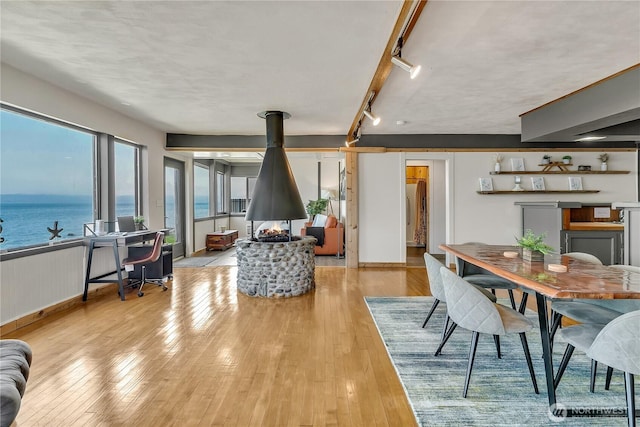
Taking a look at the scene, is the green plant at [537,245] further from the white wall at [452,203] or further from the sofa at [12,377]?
the white wall at [452,203]

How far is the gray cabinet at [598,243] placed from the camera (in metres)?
4.56

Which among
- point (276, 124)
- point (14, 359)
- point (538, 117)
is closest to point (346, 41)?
point (276, 124)

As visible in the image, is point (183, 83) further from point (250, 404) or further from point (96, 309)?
point (250, 404)

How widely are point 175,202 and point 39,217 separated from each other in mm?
3240

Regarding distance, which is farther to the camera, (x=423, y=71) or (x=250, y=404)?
(x=423, y=71)

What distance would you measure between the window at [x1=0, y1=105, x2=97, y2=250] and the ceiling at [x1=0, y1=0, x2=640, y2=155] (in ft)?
1.85

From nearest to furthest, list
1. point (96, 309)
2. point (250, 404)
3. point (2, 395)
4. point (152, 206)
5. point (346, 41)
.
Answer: point (2, 395), point (250, 404), point (346, 41), point (96, 309), point (152, 206)

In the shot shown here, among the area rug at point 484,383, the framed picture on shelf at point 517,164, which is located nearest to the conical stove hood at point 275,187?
the area rug at point 484,383

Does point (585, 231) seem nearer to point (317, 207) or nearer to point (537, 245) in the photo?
point (537, 245)

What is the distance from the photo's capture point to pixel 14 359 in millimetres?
1606

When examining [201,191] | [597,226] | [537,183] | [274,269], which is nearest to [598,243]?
[597,226]

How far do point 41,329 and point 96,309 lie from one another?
62cm

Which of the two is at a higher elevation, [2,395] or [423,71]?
[423,71]

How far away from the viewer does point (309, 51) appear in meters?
2.76
